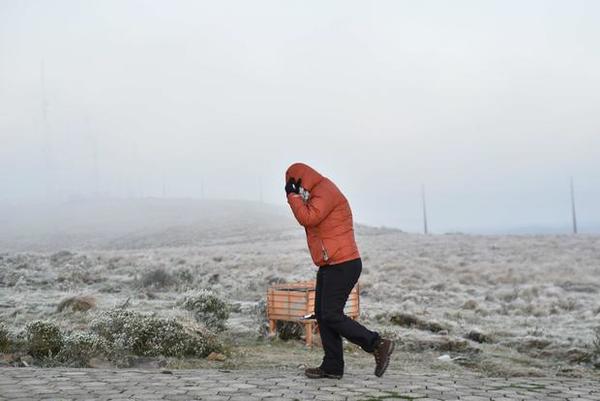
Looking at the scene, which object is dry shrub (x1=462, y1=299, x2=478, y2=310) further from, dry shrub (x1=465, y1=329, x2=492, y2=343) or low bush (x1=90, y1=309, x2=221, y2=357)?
low bush (x1=90, y1=309, x2=221, y2=357)

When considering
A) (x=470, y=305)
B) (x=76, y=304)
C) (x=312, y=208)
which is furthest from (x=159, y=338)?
(x=470, y=305)

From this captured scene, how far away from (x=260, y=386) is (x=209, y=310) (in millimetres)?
5681

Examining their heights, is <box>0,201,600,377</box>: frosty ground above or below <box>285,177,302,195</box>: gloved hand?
below

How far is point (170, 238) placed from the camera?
6838 cm

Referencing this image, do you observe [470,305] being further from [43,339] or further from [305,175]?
[305,175]

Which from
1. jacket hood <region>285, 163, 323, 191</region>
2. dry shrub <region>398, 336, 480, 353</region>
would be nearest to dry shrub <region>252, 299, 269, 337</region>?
dry shrub <region>398, 336, 480, 353</region>

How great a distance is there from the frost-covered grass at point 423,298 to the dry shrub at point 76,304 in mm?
189

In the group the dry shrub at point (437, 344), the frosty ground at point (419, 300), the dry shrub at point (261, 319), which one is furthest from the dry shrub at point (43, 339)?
the dry shrub at point (437, 344)

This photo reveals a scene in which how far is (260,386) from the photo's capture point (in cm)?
598

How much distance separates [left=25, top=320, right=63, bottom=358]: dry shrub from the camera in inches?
327

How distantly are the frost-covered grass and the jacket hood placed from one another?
322cm

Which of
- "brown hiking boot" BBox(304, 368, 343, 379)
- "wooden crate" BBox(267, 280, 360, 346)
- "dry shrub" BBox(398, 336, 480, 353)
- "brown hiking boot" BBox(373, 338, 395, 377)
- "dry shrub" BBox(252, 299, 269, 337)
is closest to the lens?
"brown hiking boot" BBox(373, 338, 395, 377)

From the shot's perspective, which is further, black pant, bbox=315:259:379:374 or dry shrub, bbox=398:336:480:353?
dry shrub, bbox=398:336:480:353

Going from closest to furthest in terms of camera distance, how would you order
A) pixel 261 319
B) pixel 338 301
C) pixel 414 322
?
pixel 338 301 → pixel 261 319 → pixel 414 322
